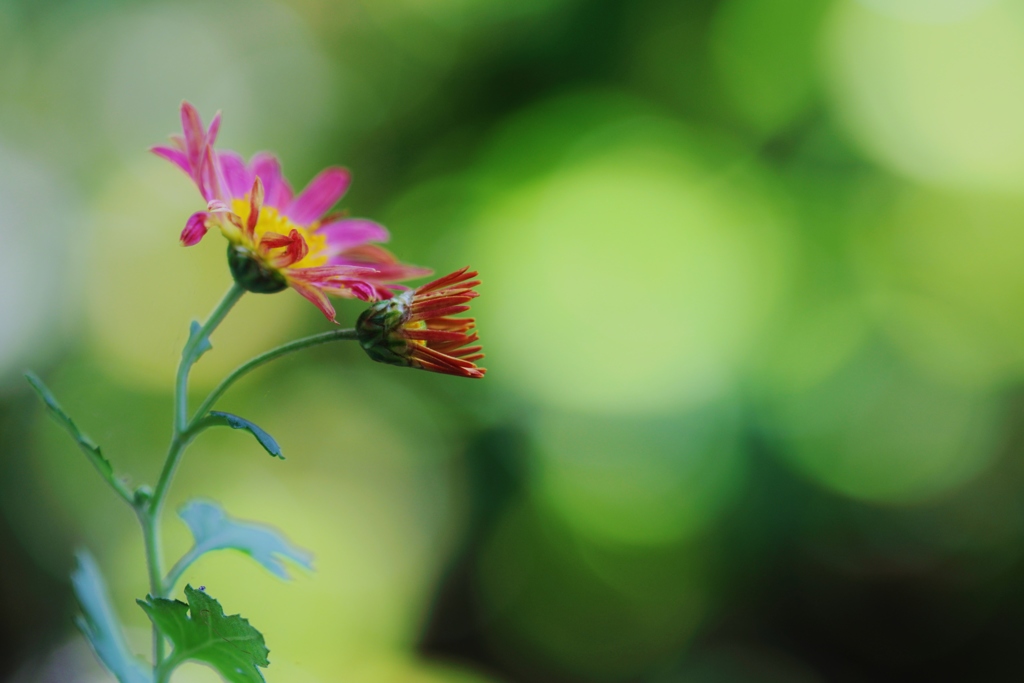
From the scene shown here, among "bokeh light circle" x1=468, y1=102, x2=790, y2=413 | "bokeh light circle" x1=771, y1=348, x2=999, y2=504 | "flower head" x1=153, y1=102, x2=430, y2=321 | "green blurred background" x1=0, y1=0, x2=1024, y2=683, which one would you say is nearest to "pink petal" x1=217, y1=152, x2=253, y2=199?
"flower head" x1=153, y1=102, x2=430, y2=321

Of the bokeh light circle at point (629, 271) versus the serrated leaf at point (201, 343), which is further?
the bokeh light circle at point (629, 271)

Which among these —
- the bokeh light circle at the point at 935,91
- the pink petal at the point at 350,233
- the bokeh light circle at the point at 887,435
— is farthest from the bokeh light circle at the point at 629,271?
the pink petal at the point at 350,233

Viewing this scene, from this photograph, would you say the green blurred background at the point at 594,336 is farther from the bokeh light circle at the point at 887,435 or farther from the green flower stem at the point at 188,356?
the green flower stem at the point at 188,356

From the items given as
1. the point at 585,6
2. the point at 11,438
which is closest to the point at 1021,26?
the point at 585,6

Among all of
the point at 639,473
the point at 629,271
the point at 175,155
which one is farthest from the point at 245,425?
the point at 629,271

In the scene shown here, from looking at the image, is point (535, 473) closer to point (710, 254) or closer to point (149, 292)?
point (710, 254)

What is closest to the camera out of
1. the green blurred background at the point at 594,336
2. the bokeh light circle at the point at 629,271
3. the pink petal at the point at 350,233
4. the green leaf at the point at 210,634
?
the green leaf at the point at 210,634

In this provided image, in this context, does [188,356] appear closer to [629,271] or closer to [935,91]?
[629,271]
